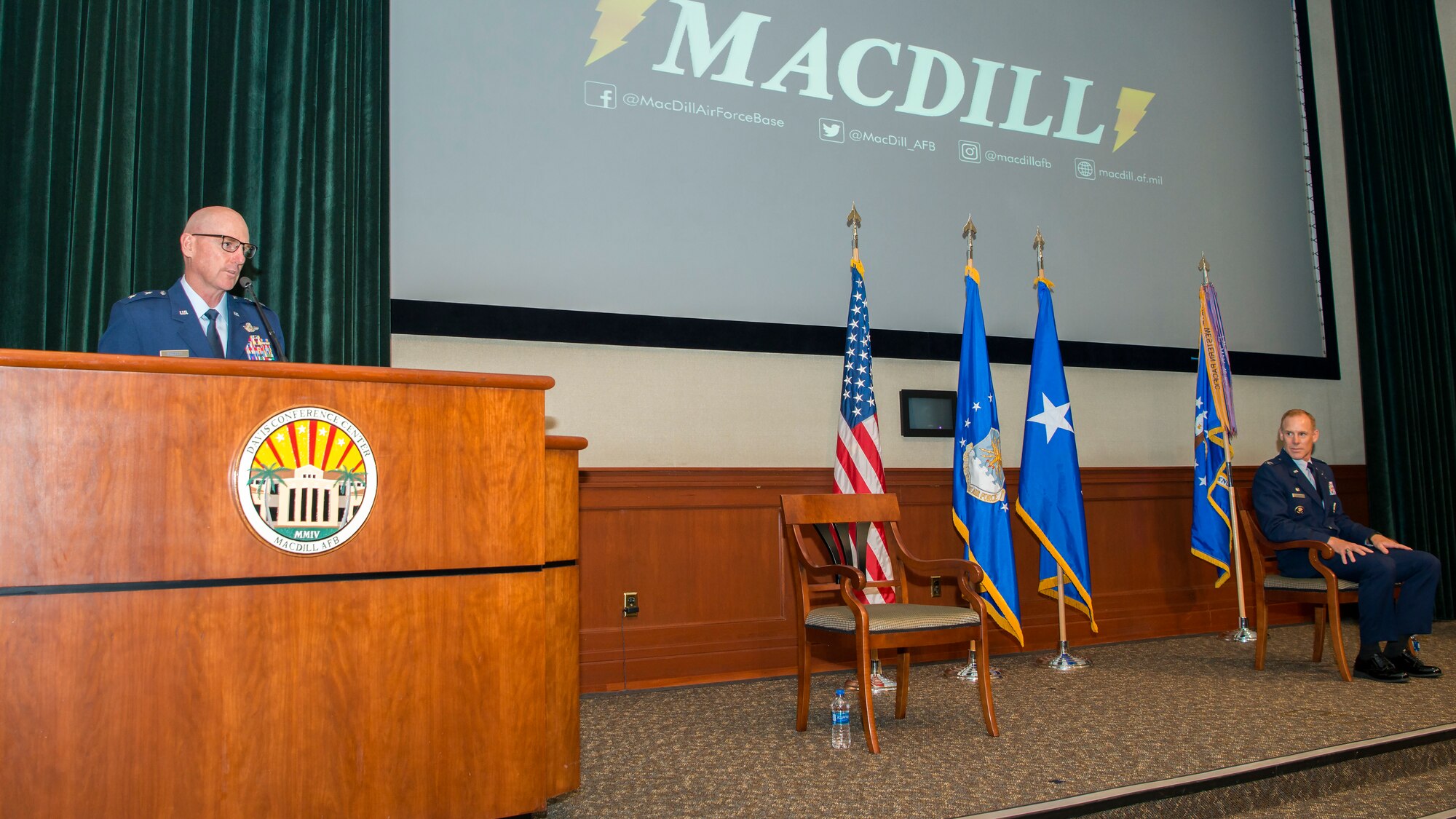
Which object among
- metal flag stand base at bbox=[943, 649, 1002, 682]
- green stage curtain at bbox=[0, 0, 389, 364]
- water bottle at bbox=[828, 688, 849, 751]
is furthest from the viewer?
metal flag stand base at bbox=[943, 649, 1002, 682]

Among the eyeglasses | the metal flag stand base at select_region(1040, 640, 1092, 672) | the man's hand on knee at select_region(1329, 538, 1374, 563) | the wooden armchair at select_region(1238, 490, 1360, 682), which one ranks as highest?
the eyeglasses

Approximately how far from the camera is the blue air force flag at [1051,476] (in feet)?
13.9

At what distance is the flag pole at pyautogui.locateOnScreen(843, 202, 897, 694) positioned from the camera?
3.67 metres

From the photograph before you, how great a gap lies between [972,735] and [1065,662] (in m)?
1.39

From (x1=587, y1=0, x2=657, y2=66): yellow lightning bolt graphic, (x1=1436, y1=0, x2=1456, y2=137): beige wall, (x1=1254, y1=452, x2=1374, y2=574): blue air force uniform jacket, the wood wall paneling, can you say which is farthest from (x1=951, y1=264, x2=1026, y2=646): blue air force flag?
(x1=1436, y1=0, x2=1456, y2=137): beige wall

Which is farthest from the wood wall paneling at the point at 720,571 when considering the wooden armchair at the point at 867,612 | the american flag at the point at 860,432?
the wooden armchair at the point at 867,612

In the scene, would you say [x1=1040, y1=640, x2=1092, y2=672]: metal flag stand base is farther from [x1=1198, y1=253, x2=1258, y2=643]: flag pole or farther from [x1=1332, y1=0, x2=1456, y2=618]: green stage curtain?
[x1=1332, y1=0, x2=1456, y2=618]: green stage curtain

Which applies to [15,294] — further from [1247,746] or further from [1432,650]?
[1432,650]

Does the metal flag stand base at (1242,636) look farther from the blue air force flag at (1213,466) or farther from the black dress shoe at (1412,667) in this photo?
the black dress shoe at (1412,667)

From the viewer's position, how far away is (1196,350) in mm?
5250

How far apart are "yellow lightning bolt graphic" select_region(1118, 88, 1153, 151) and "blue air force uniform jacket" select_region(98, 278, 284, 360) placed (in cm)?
445

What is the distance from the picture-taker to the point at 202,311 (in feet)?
8.08

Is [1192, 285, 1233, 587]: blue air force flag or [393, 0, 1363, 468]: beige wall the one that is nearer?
[393, 0, 1363, 468]: beige wall

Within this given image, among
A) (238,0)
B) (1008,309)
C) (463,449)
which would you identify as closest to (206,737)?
(463,449)
